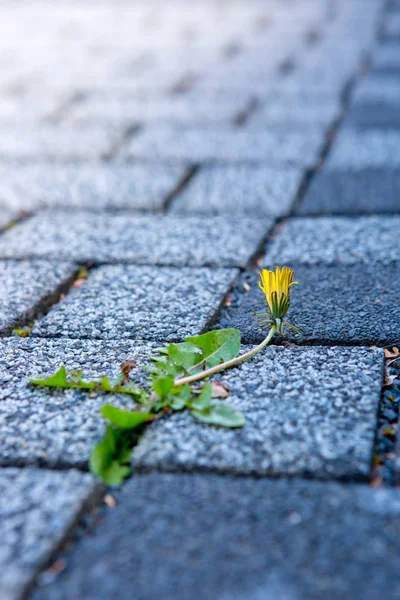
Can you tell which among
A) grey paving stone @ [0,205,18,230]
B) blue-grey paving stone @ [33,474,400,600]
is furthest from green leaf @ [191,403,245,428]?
grey paving stone @ [0,205,18,230]

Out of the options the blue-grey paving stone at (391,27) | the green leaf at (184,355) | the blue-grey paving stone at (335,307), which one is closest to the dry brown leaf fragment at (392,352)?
the blue-grey paving stone at (335,307)

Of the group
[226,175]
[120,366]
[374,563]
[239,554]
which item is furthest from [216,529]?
[226,175]

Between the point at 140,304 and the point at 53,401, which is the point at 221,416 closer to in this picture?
the point at 53,401

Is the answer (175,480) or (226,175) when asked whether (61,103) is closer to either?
(226,175)

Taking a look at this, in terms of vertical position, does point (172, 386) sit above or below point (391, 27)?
above

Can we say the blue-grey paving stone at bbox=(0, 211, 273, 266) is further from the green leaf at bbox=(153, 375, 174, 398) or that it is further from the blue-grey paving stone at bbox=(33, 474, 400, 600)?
the blue-grey paving stone at bbox=(33, 474, 400, 600)

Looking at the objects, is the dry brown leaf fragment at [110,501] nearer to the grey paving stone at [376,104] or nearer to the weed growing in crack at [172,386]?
the weed growing in crack at [172,386]

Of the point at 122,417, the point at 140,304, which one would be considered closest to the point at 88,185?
the point at 140,304
